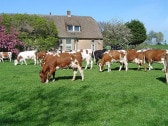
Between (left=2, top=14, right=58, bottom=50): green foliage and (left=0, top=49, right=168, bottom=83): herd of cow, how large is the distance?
10228 millimetres

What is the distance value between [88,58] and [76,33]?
1375 inches

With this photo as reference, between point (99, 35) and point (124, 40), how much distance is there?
49.6 ft

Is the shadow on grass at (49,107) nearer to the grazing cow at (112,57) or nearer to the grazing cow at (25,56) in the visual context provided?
the grazing cow at (112,57)

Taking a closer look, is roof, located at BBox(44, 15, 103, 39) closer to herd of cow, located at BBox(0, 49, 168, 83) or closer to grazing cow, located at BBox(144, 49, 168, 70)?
herd of cow, located at BBox(0, 49, 168, 83)

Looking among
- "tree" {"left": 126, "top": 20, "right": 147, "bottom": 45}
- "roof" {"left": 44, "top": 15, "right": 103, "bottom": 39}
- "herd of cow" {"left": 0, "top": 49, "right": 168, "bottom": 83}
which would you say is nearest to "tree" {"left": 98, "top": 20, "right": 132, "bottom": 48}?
"tree" {"left": 126, "top": 20, "right": 147, "bottom": 45}

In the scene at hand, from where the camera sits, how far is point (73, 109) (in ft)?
38.9

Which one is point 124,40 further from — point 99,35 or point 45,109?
point 45,109

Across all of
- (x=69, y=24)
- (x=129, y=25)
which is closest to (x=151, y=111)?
(x=69, y=24)

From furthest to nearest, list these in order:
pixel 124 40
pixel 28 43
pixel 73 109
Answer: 1. pixel 124 40
2. pixel 28 43
3. pixel 73 109

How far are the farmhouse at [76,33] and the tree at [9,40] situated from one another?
36.4 ft

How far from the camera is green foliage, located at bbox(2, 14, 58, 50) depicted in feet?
178

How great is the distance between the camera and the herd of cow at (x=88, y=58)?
62.3ft

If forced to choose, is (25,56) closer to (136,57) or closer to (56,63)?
(136,57)

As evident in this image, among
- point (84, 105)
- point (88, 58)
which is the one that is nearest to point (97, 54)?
point (88, 58)
